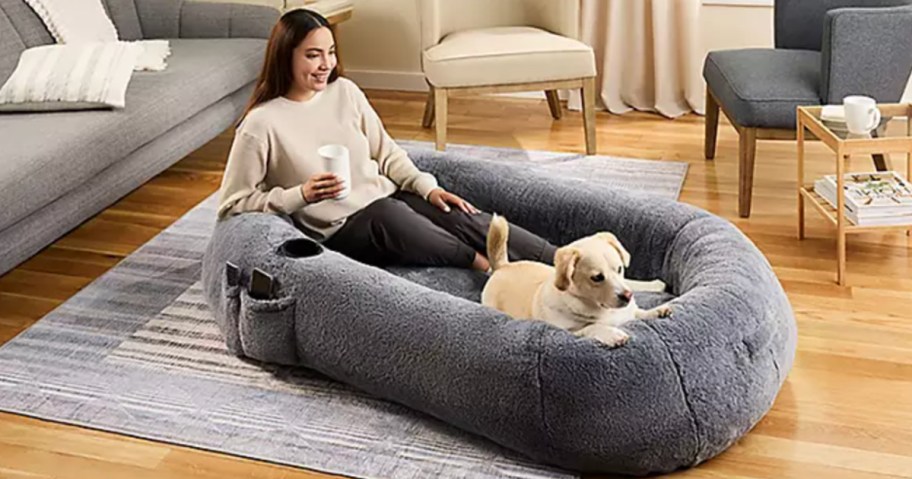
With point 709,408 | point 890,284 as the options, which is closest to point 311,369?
point 709,408

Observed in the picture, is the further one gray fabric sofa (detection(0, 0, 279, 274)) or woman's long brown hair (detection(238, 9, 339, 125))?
gray fabric sofa (detection(0, 0, 279, 274))

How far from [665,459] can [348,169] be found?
1.03 m

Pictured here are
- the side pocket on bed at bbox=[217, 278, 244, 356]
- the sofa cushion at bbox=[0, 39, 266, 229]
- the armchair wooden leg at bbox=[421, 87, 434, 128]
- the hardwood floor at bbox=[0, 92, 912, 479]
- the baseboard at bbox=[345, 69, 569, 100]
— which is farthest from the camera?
the baseboard at bbox=[345, 69, 569, 100]

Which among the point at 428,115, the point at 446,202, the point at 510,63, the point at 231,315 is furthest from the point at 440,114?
the point at 231,315

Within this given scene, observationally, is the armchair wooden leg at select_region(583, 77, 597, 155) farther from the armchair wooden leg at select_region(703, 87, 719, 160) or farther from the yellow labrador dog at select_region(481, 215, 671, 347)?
the yellow labrador dog at select_region(481, 215, 671, 347)

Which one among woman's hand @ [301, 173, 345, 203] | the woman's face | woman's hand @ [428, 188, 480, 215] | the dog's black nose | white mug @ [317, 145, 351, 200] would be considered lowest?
woman's hand @ [428, 188, 480, 215]

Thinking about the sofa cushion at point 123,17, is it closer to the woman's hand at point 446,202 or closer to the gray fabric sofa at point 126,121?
the gray fabric sofa at point 126,121

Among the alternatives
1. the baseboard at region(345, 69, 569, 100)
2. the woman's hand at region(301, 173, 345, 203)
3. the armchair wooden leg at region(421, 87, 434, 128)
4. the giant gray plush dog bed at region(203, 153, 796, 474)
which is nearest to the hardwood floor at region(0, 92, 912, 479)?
the armchair wooden leg at region(421, 87, 434, 128)

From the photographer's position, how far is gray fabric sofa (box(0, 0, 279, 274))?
306 cm

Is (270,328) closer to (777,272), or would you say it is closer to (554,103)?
(777,272)

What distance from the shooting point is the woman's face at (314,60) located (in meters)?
2.75

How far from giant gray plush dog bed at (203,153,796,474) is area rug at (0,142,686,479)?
2.1 inches

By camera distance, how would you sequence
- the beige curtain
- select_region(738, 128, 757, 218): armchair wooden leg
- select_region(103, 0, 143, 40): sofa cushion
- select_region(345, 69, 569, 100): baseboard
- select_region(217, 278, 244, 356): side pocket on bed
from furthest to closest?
select_region(345, 69, 569, 100): baseboard
the beige curtain
select_region(103, 0, 143, 40): sofa cushion
select_region(738, 128, 757, 218): armchair wooden leg
select_region(217, 278, 244, 356): side pocket on bed

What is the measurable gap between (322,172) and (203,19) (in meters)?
1.97
